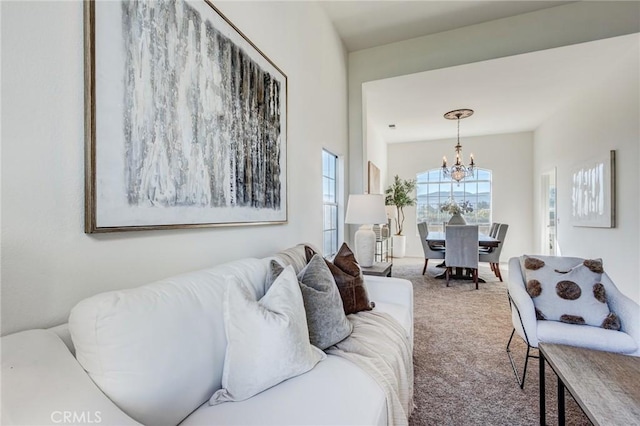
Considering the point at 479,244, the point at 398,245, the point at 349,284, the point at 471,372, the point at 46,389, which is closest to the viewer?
the point at 46,389

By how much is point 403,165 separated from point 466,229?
11.1 ft

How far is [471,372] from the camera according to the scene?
2051 millimetres

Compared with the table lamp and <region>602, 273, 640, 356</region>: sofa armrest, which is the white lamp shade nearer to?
the table lamp

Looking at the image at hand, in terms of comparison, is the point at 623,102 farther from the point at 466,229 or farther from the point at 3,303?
the point at 3,303

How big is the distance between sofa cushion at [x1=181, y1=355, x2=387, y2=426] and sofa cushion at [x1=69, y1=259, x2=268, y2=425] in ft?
0.38

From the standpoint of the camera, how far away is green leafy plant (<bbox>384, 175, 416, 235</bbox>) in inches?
266

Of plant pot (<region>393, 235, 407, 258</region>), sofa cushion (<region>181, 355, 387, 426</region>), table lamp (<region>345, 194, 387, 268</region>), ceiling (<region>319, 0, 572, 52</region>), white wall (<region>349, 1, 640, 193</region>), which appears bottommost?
plant pot (<region>393, 235, 407, 258</region>)

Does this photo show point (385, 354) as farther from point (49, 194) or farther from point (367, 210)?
point (367, 210)

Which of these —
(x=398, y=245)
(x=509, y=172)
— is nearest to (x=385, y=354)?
(x=398, y=245)

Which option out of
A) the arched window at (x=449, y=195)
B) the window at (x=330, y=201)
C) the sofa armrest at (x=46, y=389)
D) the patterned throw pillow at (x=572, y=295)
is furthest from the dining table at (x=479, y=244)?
the sofa armrest at (x=46, y=389)

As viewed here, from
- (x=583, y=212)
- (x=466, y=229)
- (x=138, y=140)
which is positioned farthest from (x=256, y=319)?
(x=583, y=212)

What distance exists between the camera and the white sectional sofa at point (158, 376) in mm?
646

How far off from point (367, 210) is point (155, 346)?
2211 mm

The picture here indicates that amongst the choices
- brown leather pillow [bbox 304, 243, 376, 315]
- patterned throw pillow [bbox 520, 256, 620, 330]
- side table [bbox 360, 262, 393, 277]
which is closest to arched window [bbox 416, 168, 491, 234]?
side table [bbox 360, 262, 393, 277]
